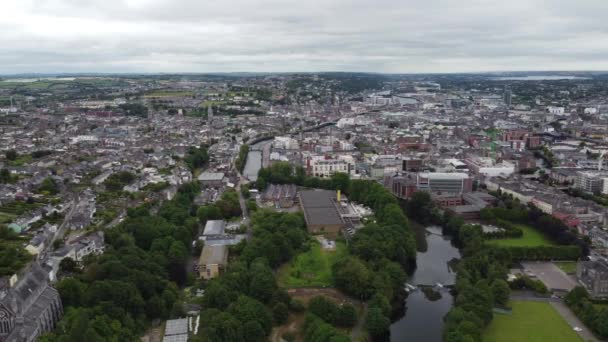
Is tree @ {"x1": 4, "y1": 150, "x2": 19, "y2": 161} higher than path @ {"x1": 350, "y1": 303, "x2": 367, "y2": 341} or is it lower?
higher

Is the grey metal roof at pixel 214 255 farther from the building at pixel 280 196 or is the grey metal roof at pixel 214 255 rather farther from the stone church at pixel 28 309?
the building at pixel 280 196

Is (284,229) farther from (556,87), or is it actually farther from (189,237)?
(556,87)

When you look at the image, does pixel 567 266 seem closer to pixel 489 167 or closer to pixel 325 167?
pixel 489 167

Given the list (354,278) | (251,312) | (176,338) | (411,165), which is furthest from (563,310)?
(411,165)

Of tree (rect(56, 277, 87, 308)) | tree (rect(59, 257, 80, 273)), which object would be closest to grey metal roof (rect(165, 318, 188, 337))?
tree (rect(56, 277, 87, 308))

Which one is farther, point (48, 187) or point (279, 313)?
point (48, 187)

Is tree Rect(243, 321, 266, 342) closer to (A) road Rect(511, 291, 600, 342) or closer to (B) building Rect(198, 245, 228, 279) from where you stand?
(B) building Rect(198, 245, 228, 279)
